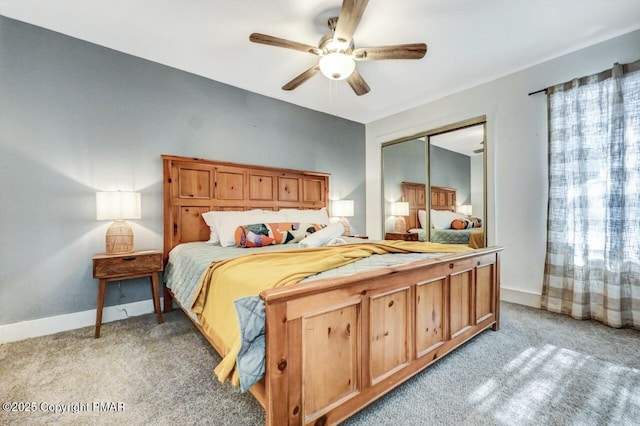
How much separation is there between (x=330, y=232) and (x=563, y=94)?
8.85ft

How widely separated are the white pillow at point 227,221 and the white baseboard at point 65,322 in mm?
951

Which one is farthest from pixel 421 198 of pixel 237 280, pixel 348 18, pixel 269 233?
pixel 237 280

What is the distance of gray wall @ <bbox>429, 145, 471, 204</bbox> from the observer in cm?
367

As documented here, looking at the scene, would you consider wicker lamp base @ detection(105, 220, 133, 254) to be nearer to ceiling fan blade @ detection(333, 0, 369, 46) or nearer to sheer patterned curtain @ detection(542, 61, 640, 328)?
ceiling fan blade @ detection(333, 0, 369, 46)

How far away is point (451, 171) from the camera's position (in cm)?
391

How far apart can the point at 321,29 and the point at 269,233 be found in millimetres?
1901

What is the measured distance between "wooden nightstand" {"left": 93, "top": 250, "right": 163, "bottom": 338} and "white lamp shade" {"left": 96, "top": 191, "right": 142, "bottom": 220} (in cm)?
34

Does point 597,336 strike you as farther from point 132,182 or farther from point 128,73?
point 128,73

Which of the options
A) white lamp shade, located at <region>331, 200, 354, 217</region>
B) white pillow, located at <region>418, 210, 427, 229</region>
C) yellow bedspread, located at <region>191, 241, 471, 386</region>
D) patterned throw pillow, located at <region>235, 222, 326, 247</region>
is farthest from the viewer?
white lamp shade, located at <region>331, 200, 354, 217</region>

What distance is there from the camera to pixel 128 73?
278cm

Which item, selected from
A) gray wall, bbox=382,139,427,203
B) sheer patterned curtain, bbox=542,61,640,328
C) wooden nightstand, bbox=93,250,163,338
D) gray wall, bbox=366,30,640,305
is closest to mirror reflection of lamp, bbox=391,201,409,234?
gray wall, bbox=382,139,427,203

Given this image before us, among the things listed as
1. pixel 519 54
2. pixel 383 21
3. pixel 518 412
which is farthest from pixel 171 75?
pixel 518 412

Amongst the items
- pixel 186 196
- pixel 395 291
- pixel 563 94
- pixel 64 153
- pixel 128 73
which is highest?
pixel 128 73

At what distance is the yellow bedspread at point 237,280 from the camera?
1.22 meters
